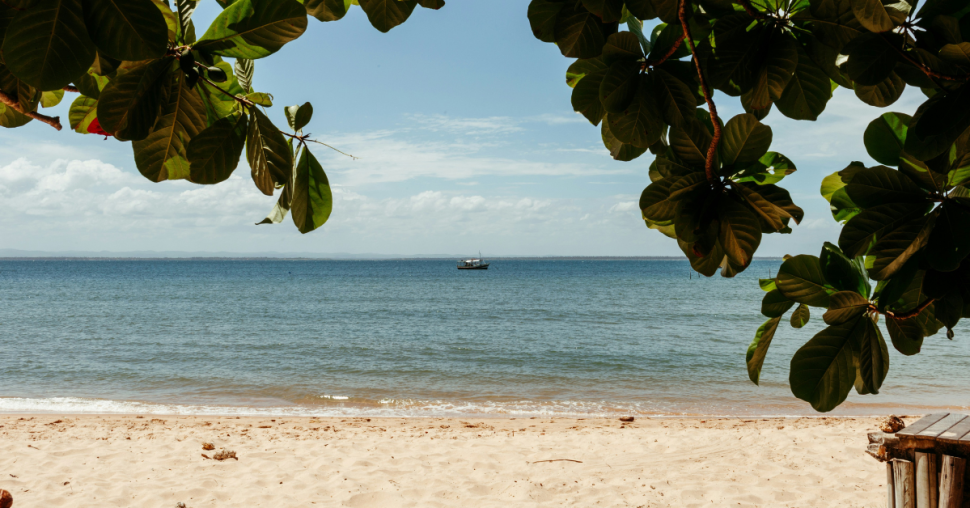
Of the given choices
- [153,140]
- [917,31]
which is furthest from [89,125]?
[917,31]

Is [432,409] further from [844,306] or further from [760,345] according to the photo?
[844,306]

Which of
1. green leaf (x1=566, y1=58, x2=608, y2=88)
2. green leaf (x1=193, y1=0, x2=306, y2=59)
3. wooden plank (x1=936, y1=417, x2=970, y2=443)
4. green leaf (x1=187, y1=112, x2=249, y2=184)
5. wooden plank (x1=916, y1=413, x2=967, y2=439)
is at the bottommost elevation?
wooden plank (x1=916, y1=413, x2=967, y2=439)

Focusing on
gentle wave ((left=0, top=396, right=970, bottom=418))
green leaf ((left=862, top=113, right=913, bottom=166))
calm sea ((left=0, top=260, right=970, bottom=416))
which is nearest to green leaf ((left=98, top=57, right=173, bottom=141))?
green leaf ((left=862, top=113, right=913, bottom=166))

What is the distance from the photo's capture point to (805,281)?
834 mm

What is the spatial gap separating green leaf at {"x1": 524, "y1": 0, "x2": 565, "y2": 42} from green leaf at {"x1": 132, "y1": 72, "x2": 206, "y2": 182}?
0.47 meters

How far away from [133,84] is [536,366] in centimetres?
1296

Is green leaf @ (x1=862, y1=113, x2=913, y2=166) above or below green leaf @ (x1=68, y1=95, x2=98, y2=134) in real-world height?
above

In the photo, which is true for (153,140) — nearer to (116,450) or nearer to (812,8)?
(812,8)

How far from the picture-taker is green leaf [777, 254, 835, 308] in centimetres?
83

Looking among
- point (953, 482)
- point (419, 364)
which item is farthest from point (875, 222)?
point (419, 364)

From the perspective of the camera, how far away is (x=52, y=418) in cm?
786

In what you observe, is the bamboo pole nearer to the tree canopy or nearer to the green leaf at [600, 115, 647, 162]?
the tree canopy

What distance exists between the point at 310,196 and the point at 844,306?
75 centimetres

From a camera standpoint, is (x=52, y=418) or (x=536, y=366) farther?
(x=536, y=366)
